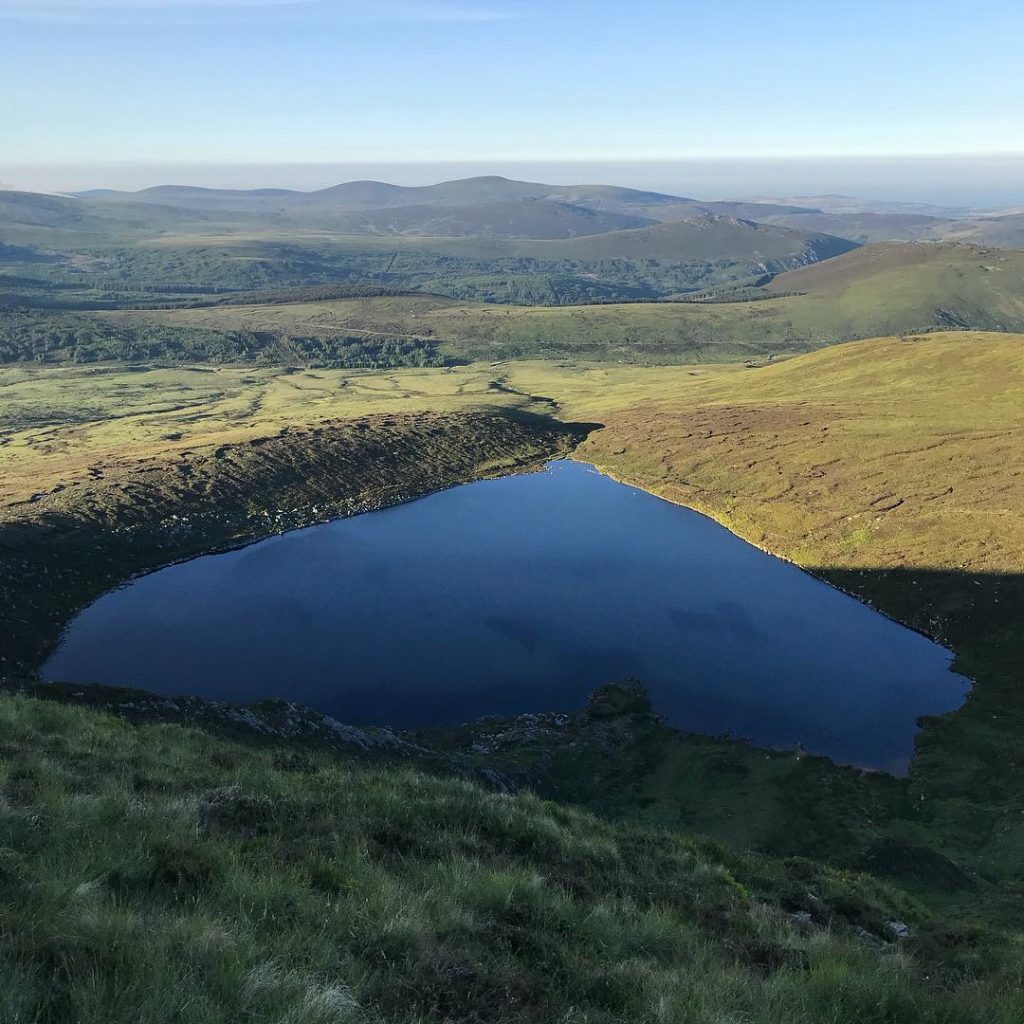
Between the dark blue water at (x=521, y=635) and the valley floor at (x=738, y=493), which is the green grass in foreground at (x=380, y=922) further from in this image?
the dark blue water at (x=521, y=635)

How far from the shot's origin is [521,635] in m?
64.5

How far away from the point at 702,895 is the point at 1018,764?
129 feet

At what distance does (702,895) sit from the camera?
51.4 ft

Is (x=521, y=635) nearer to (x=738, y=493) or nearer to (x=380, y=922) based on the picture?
(x=738, y=493)

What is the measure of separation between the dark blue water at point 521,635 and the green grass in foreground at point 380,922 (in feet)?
115

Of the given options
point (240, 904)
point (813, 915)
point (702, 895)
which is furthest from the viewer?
point (813, 915)

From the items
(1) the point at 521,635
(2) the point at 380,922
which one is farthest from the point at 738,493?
(2) the point at 380,922

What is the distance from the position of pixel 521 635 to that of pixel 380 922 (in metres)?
55.5

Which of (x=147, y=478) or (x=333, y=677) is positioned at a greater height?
(x=147, y=478)

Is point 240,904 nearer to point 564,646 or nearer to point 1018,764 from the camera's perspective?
point 1018,764

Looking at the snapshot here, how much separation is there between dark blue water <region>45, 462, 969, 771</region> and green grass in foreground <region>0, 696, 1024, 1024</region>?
1375 inches

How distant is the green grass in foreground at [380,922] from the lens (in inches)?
285

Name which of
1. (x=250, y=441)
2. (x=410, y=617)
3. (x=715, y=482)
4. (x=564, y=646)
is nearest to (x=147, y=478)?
(x=250, y=441)

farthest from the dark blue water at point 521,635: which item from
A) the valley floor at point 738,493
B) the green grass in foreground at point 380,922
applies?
the green grass in foreground at point 380,922
